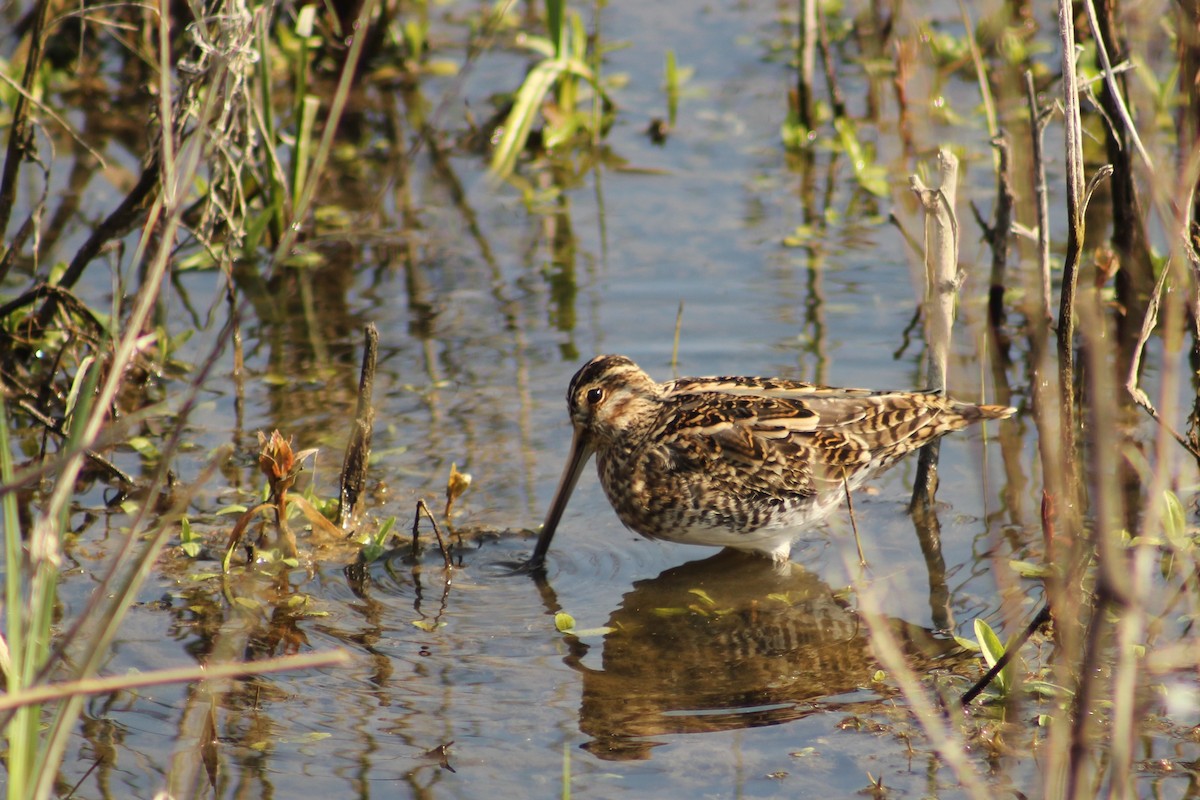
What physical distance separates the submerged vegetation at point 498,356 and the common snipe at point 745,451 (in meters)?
0.24

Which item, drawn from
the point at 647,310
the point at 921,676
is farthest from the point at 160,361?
the point at 921,676

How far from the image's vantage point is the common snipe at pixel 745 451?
5.12 m

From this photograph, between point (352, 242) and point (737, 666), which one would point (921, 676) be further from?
point (352, 242)

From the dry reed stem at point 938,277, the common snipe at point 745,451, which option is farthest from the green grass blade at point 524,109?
the dry reed stem at point 938,277

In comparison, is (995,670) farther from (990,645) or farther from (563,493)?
(563,493)

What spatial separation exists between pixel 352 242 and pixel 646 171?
174cm

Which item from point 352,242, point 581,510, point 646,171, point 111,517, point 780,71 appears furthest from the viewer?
point 780,71

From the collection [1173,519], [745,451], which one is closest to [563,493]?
[745,451]

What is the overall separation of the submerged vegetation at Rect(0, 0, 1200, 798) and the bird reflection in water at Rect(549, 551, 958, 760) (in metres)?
0.02

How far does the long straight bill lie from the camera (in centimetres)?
513

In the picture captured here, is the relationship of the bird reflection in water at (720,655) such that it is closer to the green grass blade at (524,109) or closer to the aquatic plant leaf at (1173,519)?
the aquatic plant leaf at (1173,519)

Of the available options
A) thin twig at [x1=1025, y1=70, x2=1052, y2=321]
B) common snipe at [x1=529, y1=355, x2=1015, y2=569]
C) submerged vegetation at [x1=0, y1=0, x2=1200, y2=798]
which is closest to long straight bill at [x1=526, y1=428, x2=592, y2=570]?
common snipe at [x1=529, y1=355, x2=1015, y2=569]

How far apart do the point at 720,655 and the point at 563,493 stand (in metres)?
0.94

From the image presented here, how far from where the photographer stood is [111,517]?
532 cm
